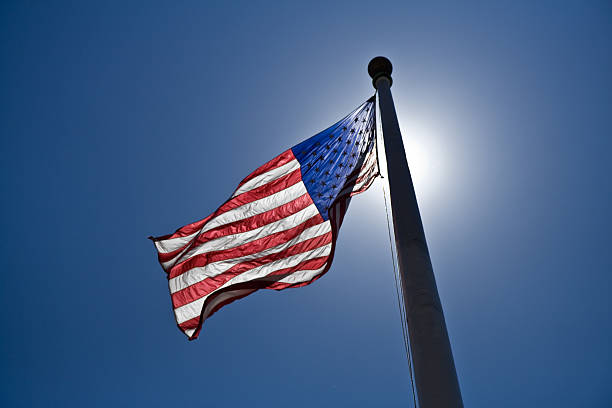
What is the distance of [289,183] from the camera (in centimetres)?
1072

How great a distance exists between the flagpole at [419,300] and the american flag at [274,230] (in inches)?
68.9

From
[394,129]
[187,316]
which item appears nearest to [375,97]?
[394,129]

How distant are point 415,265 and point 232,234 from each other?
5.47 m

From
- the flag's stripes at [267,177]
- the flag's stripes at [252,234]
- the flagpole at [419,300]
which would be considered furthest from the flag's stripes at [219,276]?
the flagpole at [419,300]

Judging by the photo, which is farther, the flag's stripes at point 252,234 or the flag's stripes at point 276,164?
the flag's stripes at point 276,164

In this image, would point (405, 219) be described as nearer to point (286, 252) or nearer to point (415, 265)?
point (415, 265)

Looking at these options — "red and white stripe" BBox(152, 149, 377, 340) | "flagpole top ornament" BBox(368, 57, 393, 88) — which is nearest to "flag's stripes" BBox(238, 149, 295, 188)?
"red and white stripe" BBox(152, 149, 377, 340)

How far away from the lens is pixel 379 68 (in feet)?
36.9

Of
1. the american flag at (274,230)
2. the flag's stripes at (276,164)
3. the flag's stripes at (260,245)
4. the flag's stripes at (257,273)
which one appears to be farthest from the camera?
the flag's stripes at (276,164)

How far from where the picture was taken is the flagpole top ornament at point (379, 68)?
36.6ft

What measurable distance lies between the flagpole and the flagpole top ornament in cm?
304

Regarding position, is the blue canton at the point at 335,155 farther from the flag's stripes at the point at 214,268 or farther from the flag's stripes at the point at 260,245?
the flag's stripes at the point at 214,268

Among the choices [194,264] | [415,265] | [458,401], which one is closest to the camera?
[458,401]

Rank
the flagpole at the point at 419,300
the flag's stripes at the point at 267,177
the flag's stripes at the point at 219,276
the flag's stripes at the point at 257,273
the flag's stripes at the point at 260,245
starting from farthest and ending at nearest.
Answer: the flag's stripes at the point at 267,177 → the flag's stripes at the point at 219,276 → the flag's stripes at the point at 260,245 → the flag's stripes at the point at 257,273 → the flagpole at the point at 419,300
